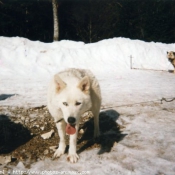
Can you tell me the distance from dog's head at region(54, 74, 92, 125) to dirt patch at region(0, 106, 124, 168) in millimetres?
1003

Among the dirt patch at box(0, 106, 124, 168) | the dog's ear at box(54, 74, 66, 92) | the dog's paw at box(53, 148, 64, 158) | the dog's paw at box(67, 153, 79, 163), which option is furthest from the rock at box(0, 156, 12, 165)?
the dog's ear at box(54, 74, 66, 92)

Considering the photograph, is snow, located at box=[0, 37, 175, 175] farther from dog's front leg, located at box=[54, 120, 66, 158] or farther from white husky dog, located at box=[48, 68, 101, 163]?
white husky dog, located at box=[48, 68, 101, 163]

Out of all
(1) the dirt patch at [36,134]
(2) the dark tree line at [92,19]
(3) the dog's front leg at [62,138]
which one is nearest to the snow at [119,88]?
(3) the dog's front leg at [62,138]

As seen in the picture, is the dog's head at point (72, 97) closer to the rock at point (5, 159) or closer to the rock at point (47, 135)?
the rock at point (5, 159)

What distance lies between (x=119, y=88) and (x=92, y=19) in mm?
13136

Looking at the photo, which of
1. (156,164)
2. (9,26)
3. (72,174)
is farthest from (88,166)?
(9,26)

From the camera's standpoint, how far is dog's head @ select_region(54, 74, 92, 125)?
3.47m

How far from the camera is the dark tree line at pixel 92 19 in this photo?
2000cm

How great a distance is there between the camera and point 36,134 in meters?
5.04

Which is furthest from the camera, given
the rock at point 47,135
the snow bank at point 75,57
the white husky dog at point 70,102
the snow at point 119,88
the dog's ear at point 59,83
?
the snow bank at point 75,57

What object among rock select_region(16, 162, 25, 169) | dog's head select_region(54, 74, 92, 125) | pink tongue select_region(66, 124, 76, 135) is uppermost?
dog's head select_region(54, 74, 92, 125)

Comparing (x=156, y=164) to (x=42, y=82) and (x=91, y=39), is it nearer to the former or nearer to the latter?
(x=42, y=82)

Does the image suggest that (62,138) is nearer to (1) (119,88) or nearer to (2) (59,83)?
(2) (59,83)

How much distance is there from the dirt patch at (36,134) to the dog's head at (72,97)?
39.5 inches
